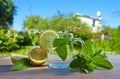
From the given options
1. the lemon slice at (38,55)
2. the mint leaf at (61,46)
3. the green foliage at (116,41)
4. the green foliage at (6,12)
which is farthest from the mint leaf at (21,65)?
the green foliage at (6,12)

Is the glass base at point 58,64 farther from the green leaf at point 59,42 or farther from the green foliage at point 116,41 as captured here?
the green foliage at point 116,41

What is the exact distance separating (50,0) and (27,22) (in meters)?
2.58

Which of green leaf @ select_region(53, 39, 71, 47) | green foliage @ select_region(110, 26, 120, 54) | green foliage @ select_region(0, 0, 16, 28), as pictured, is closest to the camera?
green leaf @ select_region(53, 39, 71, 47)

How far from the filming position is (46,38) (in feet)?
3.23

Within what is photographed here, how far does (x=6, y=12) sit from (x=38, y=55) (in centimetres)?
1271

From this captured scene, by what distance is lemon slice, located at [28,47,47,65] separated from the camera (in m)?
0.98

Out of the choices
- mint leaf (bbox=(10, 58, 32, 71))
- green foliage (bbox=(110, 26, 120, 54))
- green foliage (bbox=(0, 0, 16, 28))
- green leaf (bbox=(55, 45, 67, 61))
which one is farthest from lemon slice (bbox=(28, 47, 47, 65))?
green foliage (bbox=(0, 0, 16, 28))

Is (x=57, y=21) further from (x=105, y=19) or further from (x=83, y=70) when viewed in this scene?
(x=83, y=70)

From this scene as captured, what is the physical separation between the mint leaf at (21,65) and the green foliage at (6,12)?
1219 cm

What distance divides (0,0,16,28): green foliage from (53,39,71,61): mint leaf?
12324mm

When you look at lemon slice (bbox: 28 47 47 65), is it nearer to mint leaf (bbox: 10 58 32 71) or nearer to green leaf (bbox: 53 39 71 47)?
mint leaf (bbox: 10 58 32 71)

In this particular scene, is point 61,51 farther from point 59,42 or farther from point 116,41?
point 116,41

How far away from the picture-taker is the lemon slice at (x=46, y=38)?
95 cm

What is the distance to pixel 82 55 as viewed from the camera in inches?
33.2
